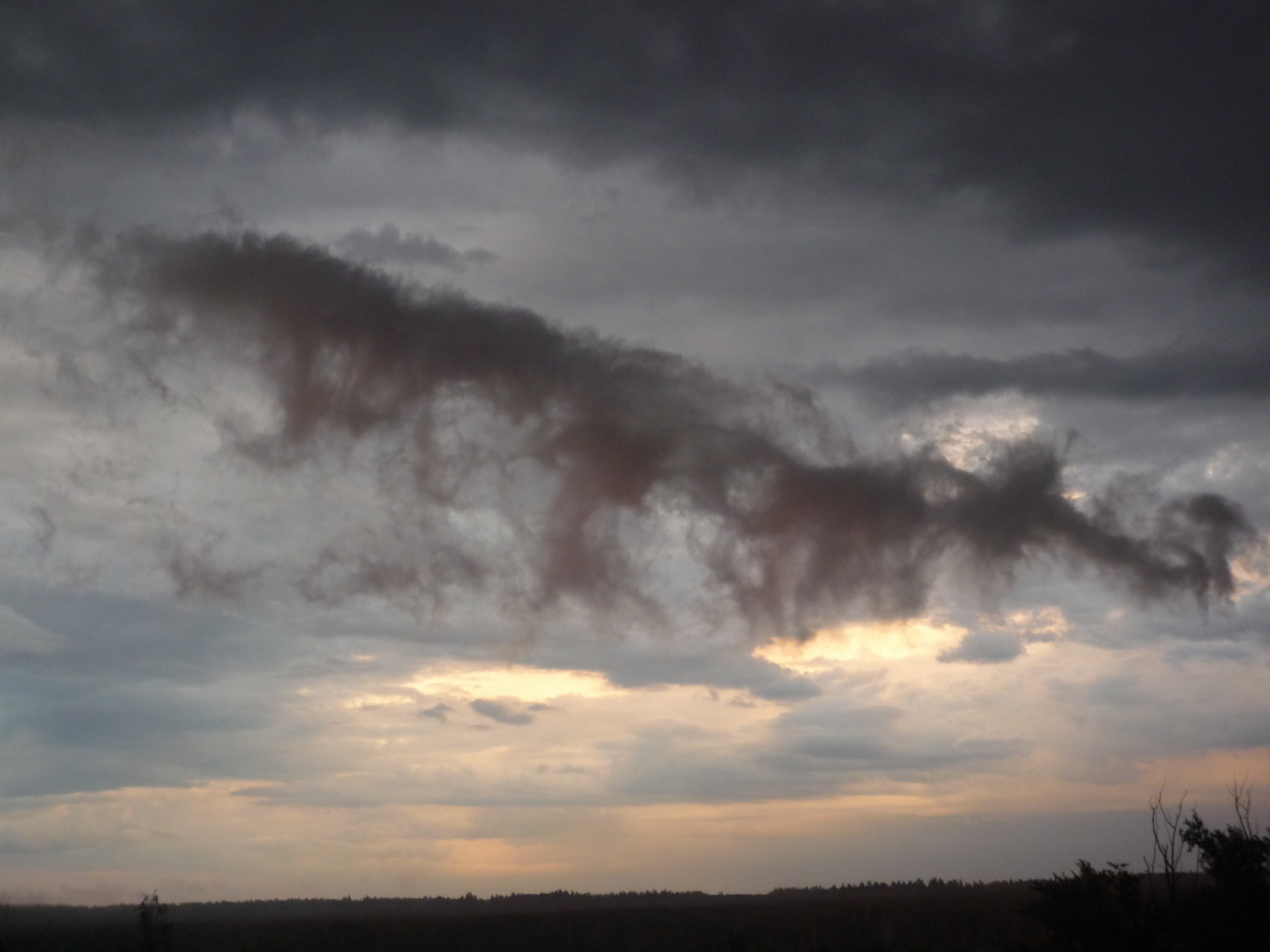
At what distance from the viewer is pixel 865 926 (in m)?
110

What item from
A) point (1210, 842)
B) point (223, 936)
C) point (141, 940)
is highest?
point (1210, 842)

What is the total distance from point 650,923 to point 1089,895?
88.4 m

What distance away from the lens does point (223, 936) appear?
136m

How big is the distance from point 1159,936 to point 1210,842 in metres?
4.39

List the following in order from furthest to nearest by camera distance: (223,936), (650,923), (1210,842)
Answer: (223,936), (650,923), (1210,842)

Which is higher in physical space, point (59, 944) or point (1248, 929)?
point (1248, 929)

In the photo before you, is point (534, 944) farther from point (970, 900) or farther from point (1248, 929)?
point (1248, 929)

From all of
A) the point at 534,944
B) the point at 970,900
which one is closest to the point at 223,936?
the point at 534,944

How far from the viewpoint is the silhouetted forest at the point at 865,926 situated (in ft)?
139

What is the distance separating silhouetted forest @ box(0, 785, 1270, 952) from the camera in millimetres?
42219

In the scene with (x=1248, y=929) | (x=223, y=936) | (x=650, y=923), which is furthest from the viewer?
(x=223, y=936)

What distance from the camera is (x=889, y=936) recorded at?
100312 millimetres

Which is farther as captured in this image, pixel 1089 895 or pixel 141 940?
pixel 141 940

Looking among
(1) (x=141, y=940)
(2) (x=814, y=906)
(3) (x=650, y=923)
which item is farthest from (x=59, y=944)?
(2) (x=814, y=906)
